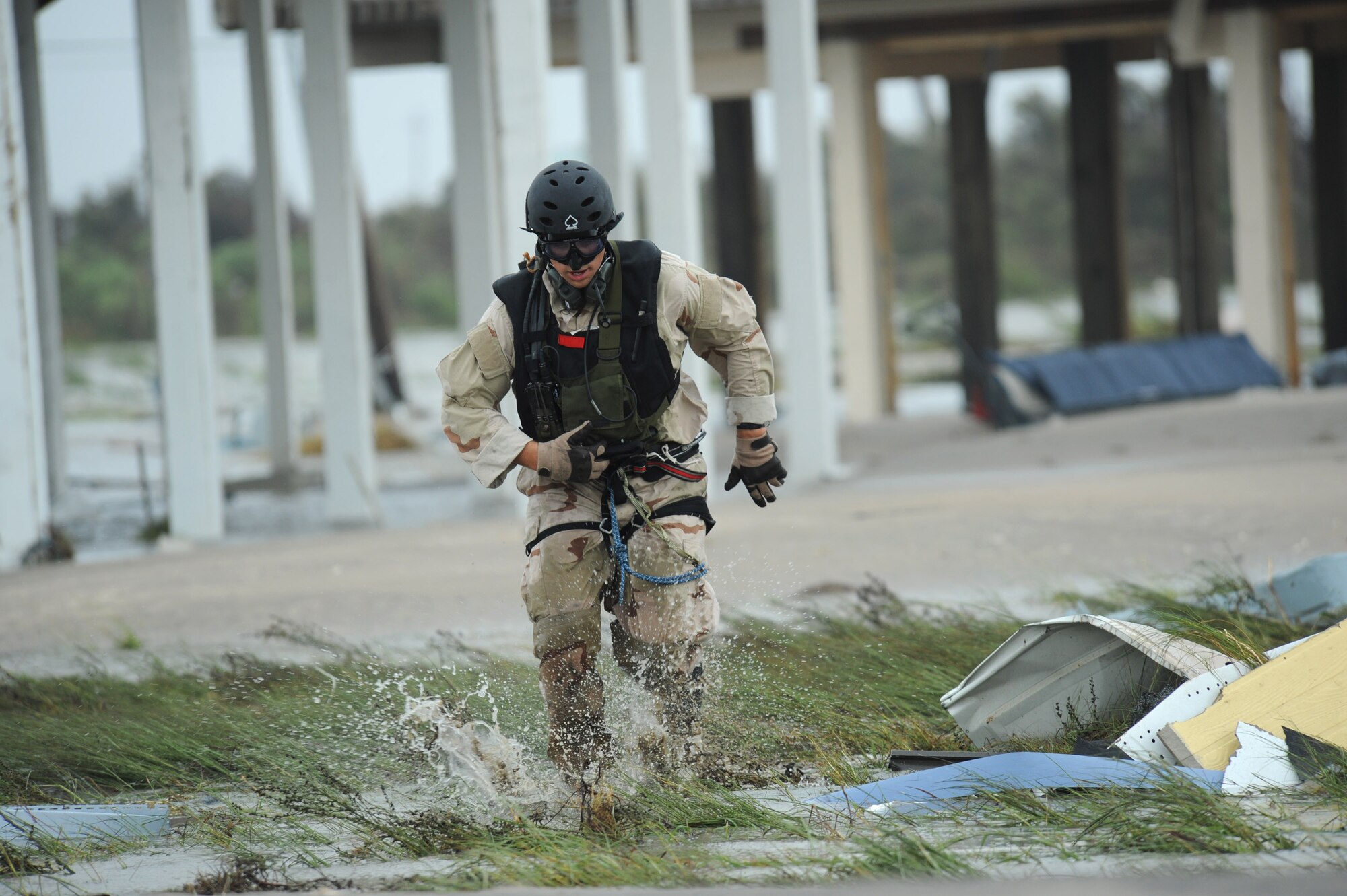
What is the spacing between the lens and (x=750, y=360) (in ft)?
13.1

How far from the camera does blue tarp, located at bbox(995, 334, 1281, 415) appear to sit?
1388 cm

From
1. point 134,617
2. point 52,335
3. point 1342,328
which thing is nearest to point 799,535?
point 134,617

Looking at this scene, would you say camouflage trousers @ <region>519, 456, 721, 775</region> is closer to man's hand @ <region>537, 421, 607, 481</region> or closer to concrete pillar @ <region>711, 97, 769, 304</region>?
man's hand @ <region>537, 421, 607, 481</region>

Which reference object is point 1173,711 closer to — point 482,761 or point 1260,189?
point 482,761

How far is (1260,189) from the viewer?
623 inches

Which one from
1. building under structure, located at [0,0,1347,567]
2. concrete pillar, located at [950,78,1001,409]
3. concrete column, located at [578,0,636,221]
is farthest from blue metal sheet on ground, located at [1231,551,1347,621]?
concrete pillar, located at [950,78,1001,409]

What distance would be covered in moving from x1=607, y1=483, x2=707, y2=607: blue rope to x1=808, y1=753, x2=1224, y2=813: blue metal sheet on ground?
68 cm

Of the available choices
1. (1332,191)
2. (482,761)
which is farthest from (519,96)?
(1332,191)

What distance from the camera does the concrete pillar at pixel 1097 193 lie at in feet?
58.2

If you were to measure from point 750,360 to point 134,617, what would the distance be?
4072mm

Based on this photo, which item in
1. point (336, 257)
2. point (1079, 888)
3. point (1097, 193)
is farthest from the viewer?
point (1097, 193)

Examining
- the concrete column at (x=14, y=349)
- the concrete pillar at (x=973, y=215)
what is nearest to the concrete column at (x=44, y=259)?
the concrete column at (x=14, y=349)

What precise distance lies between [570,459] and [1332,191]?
18.5 meters

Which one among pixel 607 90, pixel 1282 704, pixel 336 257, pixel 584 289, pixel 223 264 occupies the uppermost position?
pixel 223 264
